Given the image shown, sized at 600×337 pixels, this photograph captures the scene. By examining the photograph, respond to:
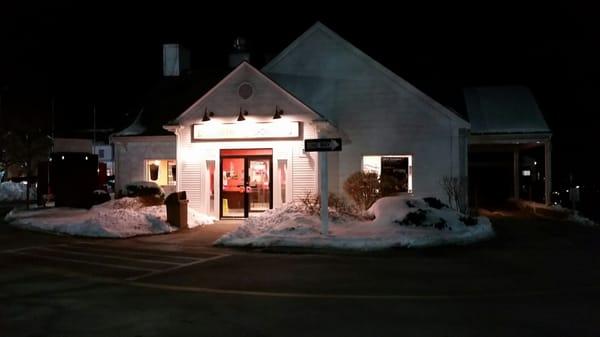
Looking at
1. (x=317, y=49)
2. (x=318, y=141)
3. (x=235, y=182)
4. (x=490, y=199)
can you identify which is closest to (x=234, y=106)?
(x=235, y=182)

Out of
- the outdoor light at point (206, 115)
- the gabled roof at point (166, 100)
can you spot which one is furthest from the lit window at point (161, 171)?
the outdoor light at point (206, 115)

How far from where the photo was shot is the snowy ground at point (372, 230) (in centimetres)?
1548

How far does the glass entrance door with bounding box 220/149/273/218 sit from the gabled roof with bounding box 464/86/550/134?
945 cm

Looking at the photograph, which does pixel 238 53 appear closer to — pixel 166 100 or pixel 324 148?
pixel 166 100

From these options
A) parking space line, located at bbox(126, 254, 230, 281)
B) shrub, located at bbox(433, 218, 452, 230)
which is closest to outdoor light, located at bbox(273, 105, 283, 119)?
shrub, located at bbox(433, 218, 452, 230)

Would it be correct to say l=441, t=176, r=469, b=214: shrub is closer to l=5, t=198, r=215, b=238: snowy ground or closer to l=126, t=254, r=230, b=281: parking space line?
l=5, t=198, r=215, b=238: snowy ground

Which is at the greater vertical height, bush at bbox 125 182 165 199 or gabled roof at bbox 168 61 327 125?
gabled roof at bbox 168 61 327 125

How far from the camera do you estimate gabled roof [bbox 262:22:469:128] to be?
74.2 ft

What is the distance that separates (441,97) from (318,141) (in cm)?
1411

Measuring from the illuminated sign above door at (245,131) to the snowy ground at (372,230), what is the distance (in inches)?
142

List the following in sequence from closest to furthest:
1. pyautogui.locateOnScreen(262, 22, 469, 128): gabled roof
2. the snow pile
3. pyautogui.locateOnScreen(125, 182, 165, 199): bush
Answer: pyautogui.locateOnScreen(262, 22, 469, 128): gabled roof, pyautogui.locateOnScreen(125, 182, 165, 199): bush, the snow pile

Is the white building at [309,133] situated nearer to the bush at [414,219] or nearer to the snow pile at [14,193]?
the bush at [414,219]

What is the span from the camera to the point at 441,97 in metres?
28.8

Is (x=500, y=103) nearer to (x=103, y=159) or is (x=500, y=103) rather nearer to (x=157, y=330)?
(x=157, y=330)
